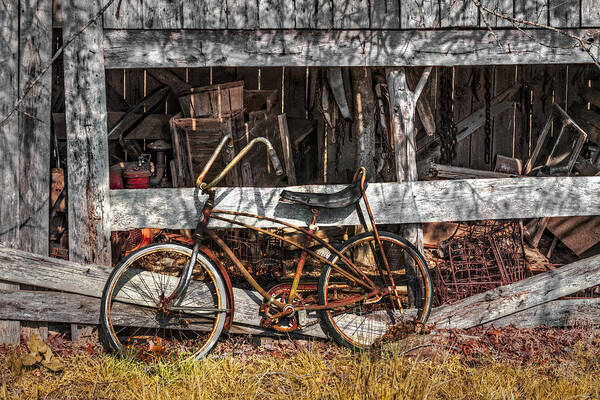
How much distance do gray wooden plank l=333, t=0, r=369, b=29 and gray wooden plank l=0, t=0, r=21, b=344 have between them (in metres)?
2.65

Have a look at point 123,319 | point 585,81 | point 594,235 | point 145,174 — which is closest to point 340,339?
point 123,319

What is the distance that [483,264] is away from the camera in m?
6.01

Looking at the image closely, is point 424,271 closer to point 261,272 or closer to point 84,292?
point 261,272

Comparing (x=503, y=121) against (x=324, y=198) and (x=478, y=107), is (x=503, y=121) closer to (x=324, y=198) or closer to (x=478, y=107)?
(x=478, y=107)

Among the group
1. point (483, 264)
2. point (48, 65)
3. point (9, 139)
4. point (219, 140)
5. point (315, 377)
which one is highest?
point (48, 65)

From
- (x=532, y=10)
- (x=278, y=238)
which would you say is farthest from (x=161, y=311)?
(x=532, y=10)

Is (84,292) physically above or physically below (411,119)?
below

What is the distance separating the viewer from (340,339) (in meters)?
5.34

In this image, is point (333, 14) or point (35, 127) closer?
point (35, 127)

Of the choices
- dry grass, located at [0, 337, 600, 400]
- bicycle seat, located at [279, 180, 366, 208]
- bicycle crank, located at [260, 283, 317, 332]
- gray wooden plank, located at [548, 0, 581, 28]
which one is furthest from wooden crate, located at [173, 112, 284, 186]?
gray wooden plank, located at [548, 0, 581, 28]

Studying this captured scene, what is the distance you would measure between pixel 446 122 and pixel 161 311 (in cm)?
431

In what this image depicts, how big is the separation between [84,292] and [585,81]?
22.0ft

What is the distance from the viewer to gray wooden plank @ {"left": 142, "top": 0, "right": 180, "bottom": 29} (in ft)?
17.1

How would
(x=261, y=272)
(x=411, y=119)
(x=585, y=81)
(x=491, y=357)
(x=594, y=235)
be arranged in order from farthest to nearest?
(x=585, y=81) → (x=594, y=235) → (x=261, y=272) → (x=411, y=119) → (x=491, y=357)
